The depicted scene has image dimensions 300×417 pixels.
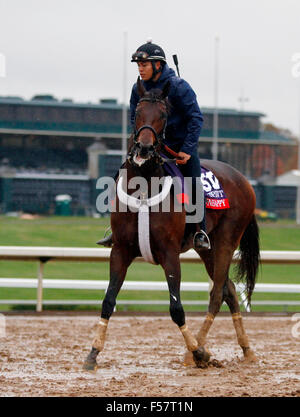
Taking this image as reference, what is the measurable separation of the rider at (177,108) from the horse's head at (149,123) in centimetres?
14

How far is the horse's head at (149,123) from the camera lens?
5.66 m

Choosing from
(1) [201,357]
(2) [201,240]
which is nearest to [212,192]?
(2) [201,240]

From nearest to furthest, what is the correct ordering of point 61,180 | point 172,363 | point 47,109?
point 172,363, point 61,180, point 47,109

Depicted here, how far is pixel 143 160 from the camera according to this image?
18.7 feet

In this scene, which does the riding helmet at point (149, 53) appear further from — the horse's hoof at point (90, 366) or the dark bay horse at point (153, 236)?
the horse's hoof at point (90, 366)

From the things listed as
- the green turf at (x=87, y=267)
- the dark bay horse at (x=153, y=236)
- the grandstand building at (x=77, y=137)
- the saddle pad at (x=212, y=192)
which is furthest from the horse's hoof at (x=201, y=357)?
the grandstand building at (x=77, y=137)

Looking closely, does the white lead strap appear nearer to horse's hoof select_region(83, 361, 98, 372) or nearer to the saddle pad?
the saddle pad

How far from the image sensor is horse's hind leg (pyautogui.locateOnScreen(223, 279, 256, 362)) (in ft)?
22.5

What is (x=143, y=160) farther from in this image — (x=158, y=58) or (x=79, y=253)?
(x=79, y=253)

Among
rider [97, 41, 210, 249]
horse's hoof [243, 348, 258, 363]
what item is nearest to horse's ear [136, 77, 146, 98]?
rider [97, 41, 210, 249]

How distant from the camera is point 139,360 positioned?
22.2 ft

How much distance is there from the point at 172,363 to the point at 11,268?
13.3 metres
